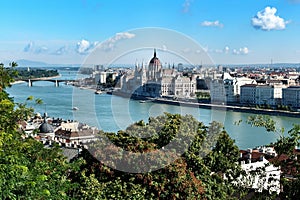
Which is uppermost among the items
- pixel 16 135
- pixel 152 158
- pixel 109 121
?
pixel 16 135

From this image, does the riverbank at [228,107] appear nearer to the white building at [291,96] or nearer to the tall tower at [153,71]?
the tall tower at [153,71]

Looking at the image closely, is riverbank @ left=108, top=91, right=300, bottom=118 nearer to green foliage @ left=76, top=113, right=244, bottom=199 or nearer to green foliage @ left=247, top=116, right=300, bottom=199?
green foliage @ left=76, top=113, right=244, bottom=199

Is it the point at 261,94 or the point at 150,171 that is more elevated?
the point at 150,171

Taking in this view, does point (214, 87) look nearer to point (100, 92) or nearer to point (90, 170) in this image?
point (100, 92)

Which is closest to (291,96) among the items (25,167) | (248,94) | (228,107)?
(248,94)

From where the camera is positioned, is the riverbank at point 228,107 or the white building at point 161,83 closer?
the riverbank at point 228,107

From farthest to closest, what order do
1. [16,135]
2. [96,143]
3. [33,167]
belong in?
[96,143], [16,135], [33,167]

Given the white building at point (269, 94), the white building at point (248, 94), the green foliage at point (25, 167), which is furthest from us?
the white building at point (248, 94)

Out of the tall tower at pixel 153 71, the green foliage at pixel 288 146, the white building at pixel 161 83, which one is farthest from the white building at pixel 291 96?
the green foliage at pixel 288 146

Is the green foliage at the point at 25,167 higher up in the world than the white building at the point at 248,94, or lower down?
higher up

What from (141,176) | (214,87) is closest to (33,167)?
(141,176)

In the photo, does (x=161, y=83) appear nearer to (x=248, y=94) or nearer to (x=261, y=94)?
(x=248, y=94)
